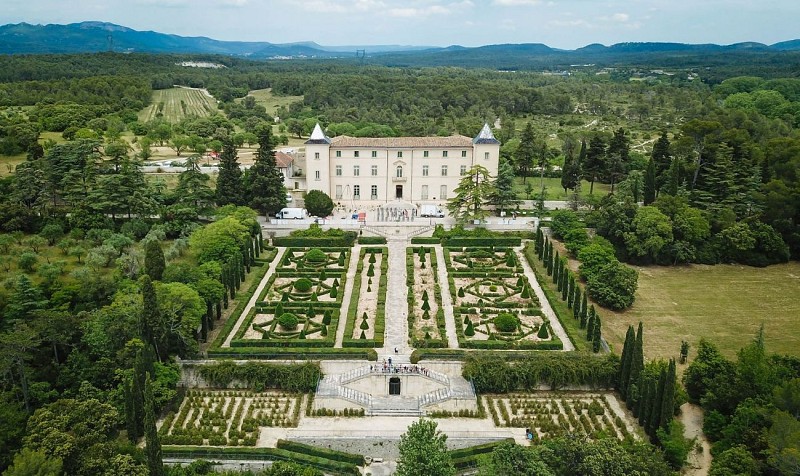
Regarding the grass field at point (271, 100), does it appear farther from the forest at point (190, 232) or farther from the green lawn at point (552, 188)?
the green lawn at point (552, 188)

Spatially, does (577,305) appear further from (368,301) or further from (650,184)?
(650,184)

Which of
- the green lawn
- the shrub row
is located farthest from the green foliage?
the green lawn

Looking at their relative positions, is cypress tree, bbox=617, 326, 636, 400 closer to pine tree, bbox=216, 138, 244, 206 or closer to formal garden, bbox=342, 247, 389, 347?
formal garden, bbox=342, 247, 389, 347

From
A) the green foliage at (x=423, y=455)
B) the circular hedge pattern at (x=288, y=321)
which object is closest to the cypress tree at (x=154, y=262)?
the circular hedge pattern at (x=288, y=321)

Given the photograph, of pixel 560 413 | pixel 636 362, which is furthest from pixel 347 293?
pixel 636 362

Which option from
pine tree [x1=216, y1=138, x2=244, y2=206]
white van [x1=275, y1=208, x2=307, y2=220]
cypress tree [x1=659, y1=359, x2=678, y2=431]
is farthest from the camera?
white van [x1=275, y1=208, x2=307, y2=220]

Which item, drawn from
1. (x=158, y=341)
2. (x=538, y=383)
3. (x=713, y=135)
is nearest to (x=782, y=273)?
(x=713, y=135)
